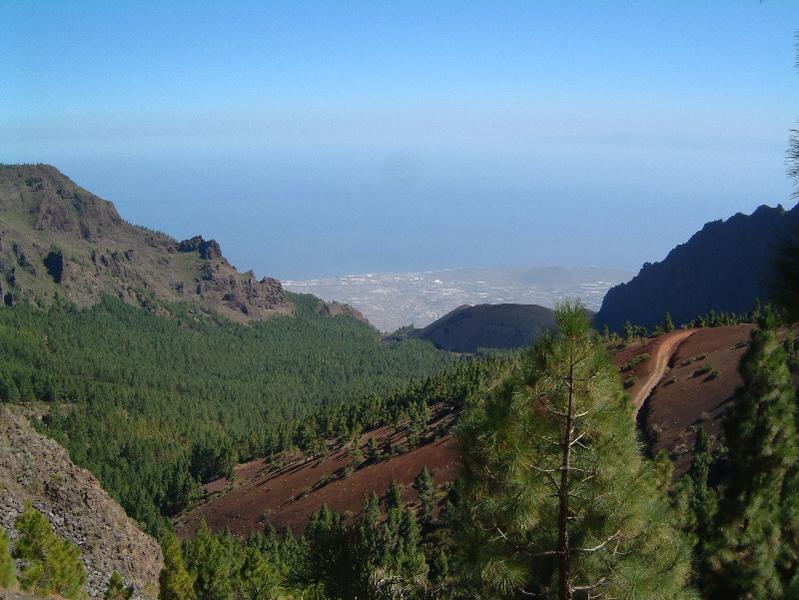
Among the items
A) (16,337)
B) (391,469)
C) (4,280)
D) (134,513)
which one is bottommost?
(134,513)

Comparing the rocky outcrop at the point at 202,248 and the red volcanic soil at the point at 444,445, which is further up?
the rocky outcrop at the point at 202,248

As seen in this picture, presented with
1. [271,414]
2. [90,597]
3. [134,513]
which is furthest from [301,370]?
[90,597]

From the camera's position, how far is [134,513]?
56.3 m

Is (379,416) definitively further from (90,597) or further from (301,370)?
(301,370)

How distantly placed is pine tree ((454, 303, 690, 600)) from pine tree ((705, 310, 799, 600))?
7.21m

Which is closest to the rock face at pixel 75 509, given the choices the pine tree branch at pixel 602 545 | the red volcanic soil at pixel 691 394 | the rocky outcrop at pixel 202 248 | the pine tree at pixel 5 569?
the pine tree at pixel 5 569

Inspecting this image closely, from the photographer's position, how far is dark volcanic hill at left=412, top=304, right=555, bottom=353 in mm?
162125

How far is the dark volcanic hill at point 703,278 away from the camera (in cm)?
10194

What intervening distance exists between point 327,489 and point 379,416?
1933cm

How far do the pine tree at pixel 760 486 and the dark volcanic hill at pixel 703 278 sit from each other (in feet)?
302

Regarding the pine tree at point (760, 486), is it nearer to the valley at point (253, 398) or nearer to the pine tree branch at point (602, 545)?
the valley at point (253, 398)

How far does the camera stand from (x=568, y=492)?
23.2 ft

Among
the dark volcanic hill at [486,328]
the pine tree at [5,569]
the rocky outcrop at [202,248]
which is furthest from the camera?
the rocky outcrop at [202,248]

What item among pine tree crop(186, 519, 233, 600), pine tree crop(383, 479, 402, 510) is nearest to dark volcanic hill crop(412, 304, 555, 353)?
pine tree crop(383, 479, 402, 510)
